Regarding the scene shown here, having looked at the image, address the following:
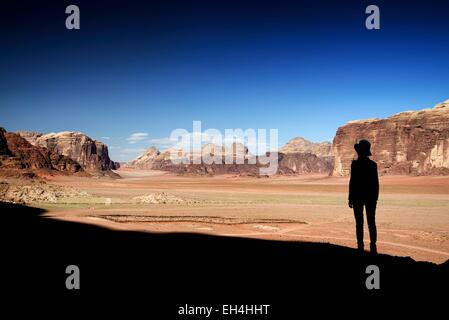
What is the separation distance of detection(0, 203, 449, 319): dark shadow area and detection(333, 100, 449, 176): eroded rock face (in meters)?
97.1

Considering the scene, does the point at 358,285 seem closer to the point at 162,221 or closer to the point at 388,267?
the point at 388,267

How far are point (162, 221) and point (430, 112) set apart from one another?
101944 mm

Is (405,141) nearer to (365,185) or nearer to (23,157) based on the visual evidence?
(23,157)

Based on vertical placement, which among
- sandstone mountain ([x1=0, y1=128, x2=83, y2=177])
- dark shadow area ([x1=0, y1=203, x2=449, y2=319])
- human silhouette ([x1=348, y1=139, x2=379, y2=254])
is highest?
sandstone mountain ([x1=0, y1=128, x2=83, y2=177])

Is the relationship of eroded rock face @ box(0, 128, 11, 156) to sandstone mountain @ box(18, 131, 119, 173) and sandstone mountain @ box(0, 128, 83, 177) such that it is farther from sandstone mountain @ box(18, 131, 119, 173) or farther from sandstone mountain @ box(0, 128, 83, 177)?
sandstone mountain @ box(18, 131, 119, 173)

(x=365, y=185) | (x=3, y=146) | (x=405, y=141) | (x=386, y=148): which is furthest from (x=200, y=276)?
(x=386, y=148)

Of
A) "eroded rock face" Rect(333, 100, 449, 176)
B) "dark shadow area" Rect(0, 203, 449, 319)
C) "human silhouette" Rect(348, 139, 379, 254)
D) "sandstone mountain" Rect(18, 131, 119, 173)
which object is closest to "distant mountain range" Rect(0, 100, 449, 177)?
"eroded rock face" Rect(333, 100, 449, 176)

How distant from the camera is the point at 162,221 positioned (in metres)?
18.2

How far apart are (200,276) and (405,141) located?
11194 centimetres

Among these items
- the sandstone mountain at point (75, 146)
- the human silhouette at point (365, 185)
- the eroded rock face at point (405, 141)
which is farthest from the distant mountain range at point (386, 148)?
the human silhouette at point (365, 185)

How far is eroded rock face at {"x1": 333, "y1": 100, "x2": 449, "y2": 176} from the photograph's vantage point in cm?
9244

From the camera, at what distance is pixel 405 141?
10400 cm

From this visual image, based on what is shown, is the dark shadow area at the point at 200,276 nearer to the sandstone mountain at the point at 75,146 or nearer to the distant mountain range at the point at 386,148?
the distant mountain range at the point at 386,148

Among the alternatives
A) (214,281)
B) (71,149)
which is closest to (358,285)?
(214,281)
